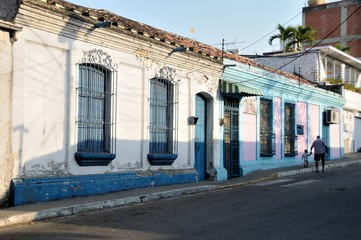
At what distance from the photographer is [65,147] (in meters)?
10.2

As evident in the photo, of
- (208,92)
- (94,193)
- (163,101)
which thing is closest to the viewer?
(94,193)

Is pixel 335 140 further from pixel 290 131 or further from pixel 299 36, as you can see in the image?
pixel 299 36

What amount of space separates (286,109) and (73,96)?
12681mm

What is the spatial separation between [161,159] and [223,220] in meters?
5.11

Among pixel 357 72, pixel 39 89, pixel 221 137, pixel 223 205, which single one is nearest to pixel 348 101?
pixel 357 72

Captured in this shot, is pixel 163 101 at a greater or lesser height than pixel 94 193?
greater

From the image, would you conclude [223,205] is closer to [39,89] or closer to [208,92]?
[39,89]

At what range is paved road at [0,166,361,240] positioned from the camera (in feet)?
22.6

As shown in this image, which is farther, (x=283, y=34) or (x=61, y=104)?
(x=283, y=34)

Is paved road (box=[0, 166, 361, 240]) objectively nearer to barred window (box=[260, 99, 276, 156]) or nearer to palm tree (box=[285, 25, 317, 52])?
barred window (box=[260, 99, 276, 156])

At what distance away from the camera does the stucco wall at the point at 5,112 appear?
8812mm

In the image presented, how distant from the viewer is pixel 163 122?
13.5 m

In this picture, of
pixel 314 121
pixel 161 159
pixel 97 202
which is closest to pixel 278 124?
pixel 314 121

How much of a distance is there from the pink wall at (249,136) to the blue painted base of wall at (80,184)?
4271 millimetres
